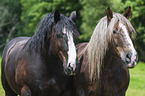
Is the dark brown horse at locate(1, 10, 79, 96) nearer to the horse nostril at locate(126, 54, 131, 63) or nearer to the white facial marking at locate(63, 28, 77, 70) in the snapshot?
the white facial marking at locate(63, 28, 77, 70)

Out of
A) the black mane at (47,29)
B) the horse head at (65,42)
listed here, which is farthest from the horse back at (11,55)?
the horse head at (65,42)

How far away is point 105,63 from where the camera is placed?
13.2ft

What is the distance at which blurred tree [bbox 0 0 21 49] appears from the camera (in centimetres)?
3853

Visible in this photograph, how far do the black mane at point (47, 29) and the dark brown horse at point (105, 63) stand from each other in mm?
465

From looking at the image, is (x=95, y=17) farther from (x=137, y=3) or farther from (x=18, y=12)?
(x=18, y=12)

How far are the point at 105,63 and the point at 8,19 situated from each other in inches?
1500

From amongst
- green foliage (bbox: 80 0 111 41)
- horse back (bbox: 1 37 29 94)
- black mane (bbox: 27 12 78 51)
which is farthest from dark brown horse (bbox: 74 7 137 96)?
green foliage (bbox: 80 0 111 41)

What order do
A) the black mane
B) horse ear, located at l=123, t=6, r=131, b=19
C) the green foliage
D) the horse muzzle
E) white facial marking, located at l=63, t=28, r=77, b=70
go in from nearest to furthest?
the horse muzzle
white facial marking, located at l=63, t=28, r=77, b=70
the black mane
horse ear, located at l=123, t=6, r=131, b=19
the green foliage

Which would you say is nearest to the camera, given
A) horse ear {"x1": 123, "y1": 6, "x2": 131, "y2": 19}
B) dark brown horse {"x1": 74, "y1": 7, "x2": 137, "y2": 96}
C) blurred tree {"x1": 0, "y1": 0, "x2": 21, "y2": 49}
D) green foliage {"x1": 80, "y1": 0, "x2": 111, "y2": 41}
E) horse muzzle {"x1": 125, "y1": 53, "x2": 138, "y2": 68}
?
horse muzzle {"x1": 125, "y1": 53, "x2": 138, "y2": 68}

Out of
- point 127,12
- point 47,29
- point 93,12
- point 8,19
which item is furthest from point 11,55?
point 8,19

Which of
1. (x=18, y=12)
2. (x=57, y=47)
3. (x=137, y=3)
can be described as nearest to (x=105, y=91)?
(x=57, y=47)

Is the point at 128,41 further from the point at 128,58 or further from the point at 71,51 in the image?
the point at 71,51

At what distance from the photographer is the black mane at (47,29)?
3836mm

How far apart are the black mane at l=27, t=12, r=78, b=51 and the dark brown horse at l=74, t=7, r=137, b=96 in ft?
1.53
